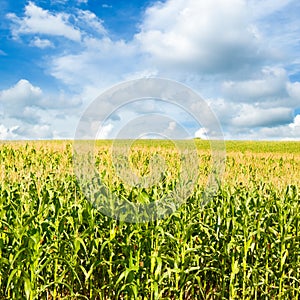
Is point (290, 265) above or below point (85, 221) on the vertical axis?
below

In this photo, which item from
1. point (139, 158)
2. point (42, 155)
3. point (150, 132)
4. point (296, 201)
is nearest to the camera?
point (296, 201)

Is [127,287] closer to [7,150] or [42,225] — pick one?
[42,225]

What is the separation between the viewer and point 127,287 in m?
4.13

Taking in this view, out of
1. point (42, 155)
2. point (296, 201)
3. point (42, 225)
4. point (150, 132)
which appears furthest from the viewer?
point (42, 155)

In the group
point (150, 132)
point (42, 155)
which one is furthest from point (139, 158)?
point (150, 132)

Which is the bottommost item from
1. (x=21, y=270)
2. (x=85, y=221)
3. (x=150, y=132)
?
(x=21, y=270)

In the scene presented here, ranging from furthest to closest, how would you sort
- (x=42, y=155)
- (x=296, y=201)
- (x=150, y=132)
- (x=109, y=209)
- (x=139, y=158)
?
(x=139, y=158) → (x=42, y=155) → (x=150, y=132) → (x=296, y=201) → (x=109, y=209)

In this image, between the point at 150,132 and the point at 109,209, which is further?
the point at 150,132

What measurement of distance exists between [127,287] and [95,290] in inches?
23.1

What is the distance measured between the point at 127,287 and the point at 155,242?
600 mm

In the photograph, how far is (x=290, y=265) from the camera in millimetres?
5152

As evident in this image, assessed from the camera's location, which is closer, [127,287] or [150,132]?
[127,287]

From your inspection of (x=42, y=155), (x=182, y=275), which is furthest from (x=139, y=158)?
(x=182, y=275)

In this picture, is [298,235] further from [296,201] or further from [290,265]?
[296,201]
